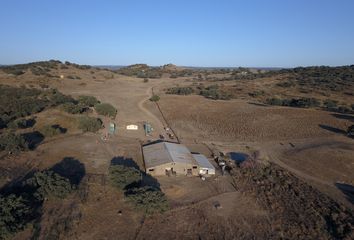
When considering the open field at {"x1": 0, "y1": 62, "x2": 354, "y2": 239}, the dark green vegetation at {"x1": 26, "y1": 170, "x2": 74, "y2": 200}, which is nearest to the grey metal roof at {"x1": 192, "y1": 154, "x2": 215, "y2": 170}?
the open field at {"x1": 0, "y1": 62, "x2": 354, "y2": 239}

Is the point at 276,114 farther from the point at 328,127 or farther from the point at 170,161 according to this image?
the point at 170,161

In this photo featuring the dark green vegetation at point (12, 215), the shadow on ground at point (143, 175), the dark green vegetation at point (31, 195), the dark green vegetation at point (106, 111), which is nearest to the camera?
the dark green vegetation at point (12, 215)

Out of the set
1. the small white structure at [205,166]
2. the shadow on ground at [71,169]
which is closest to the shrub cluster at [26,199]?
the shadow on ground at [71,169]

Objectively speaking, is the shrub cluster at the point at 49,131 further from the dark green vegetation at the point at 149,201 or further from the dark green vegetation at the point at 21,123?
the dark green vegetation at the point at 149,201

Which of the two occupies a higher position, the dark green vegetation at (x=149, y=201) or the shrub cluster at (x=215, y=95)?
the dark green vegetation at (x=149, y=201)

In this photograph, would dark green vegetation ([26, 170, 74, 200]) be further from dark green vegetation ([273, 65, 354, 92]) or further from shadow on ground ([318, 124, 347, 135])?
dark green vegetation ([273, 65, 354, 92])

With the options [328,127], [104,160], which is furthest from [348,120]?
[104,160]
